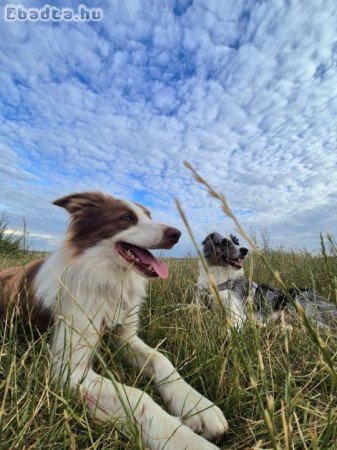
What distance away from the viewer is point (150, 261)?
357cm

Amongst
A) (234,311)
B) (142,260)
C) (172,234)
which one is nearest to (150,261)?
(142,260)

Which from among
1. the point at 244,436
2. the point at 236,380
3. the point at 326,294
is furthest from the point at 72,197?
the point at 326,294

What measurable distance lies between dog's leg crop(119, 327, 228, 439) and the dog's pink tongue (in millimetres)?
862

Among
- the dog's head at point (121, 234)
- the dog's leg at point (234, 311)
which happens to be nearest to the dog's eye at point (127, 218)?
the dog's head at point (121, 234)

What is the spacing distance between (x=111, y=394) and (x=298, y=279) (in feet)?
19.4

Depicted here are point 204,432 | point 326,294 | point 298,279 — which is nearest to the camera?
point 204,432

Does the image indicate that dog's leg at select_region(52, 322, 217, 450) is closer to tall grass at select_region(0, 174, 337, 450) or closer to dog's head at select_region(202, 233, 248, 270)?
tall grass at select_region(0, 174, 337, 450)

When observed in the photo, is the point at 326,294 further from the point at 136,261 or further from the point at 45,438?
the point at 45,438

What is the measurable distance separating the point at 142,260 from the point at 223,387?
1.53m

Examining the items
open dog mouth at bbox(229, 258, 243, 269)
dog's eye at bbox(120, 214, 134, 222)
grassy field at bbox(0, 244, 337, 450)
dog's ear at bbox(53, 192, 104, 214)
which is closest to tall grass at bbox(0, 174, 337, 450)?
grassy field at bbox(0, 244, 337, 450)

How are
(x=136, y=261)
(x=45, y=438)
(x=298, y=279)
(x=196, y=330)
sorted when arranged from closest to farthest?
(x=45, y=438) < (x=196, y=330) < (x=136, y=261) < (x=298, y=279)

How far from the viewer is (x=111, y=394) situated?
2166 mm

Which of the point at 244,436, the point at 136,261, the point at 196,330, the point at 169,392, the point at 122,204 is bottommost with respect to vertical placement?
the point at 244,436

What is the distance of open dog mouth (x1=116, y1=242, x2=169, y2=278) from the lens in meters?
3.49
